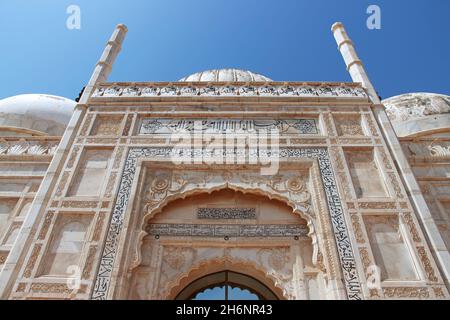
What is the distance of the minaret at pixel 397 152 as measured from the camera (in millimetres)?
4199

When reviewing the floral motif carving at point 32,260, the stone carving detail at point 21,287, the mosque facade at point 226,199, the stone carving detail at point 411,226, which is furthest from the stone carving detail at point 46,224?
the stone carving detail at point 411,226

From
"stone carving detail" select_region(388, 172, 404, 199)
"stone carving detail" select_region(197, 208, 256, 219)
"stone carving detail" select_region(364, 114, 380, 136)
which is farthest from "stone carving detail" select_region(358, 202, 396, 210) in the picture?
"stone carving detail" select_region(197, 208, 256, 219)

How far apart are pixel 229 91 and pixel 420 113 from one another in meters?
5.05

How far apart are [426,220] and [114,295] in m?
3.78

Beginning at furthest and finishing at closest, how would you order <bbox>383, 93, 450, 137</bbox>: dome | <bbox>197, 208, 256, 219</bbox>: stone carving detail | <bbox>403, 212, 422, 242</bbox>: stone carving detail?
<bbox>383, 93, 450, 137</bbox>: dome → <bbox>197, 208, 256, 219</bbox>: stone carving detail → <bbox>403, 212, 422, 242</bbox>: stone carving detail

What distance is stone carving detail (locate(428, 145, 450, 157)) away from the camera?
18.5ft

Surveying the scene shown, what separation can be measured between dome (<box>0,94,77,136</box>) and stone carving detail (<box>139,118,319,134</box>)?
12.7 ft

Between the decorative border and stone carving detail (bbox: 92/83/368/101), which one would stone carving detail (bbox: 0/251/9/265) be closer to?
the decorative border

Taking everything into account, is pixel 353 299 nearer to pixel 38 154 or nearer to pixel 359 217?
pixel 359 217

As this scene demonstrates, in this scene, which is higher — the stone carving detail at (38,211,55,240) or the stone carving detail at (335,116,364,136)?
the stone carving detail at (335,116,364,136)

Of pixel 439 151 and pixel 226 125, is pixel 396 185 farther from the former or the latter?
pixel 226 125

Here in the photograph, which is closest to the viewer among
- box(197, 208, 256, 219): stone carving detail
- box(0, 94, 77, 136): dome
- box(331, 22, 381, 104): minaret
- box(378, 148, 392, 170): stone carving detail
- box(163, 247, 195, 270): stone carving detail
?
box(163, 247, 195, 270): stone carving detail

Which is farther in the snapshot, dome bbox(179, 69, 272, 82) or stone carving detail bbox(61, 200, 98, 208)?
dome bbox(179, 69, 272, 82)

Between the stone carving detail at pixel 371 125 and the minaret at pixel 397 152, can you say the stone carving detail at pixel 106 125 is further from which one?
the minaret at pixel 397 152
